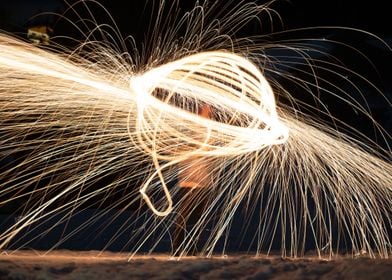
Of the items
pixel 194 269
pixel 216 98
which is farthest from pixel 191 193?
pixel 194 269

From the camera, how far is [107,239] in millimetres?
10500

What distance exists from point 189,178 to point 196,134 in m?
0.52

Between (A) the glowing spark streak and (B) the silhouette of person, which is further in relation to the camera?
(B) the silhouette of person

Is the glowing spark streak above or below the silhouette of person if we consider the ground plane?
above

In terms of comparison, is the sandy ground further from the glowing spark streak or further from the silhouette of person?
the silhouette of person

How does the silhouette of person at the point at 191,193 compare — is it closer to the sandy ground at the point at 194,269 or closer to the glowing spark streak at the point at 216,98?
the glowing spark streak at the point at 216,98

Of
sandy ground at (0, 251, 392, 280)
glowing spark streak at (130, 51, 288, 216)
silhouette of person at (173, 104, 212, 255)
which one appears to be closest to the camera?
sandy ground at (0, 251, 392, 280)

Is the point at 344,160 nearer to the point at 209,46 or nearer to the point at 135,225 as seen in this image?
the point at 209,46

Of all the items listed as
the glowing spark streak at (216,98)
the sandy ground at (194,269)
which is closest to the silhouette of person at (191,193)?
the glowing spark streak at (216,98)

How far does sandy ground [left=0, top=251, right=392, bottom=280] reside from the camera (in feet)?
14.0

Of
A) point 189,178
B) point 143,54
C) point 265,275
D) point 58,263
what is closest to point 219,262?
point 265,275

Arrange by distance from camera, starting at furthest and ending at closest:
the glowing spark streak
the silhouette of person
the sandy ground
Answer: the silhouette of person → the glowing spark streak → the sandy ground

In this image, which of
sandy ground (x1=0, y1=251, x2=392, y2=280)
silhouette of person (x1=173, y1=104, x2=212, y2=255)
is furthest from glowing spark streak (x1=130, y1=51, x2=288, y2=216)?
Answer: sandy ground (x1=0, y1=251, x2=392, y2=280)

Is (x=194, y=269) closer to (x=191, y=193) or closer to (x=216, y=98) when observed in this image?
(x=216, y=98)
